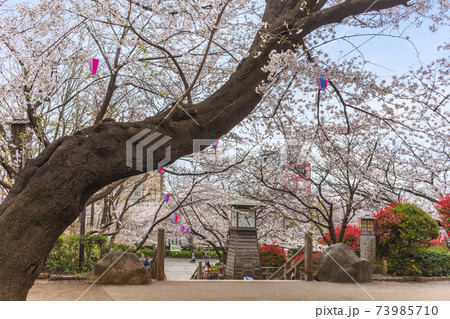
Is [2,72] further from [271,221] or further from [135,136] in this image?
[271,221]

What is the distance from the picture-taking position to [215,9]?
2.47 meters

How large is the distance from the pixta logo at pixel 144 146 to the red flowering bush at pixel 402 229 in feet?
14.1

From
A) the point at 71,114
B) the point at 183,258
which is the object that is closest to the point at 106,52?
the point at 71,114

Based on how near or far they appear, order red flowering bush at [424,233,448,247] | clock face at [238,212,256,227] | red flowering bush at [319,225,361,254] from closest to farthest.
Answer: red flowering bush at [319,225,361,254] < red flowering bush at [424,233,448,247] < clock face at [238,212,256,227]

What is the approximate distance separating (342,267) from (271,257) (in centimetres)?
286

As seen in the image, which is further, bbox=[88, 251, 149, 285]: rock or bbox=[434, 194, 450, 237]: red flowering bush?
bbox=[434, 194, 450, 237]: red flowering bush

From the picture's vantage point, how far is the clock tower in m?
6.32

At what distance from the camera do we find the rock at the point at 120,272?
3.87 m

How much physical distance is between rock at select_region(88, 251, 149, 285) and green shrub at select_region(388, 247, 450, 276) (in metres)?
3.71

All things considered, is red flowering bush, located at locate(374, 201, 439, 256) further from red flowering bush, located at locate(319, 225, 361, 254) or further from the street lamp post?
red flowering bush, located at locate(319, 225, 361, 254)

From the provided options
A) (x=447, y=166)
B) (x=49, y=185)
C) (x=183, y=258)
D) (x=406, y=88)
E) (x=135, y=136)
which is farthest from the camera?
(x=183, y=258)

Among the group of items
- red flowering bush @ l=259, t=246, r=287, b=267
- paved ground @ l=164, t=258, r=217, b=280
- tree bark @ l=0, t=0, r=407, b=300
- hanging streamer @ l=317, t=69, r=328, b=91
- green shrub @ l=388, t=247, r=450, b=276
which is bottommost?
paved ground @ l=164, t=258, r=217, b=280

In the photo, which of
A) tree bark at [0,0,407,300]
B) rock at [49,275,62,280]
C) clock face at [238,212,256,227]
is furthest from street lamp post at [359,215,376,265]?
rock at [49,275,62,280]

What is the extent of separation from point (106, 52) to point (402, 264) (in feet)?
17.0
